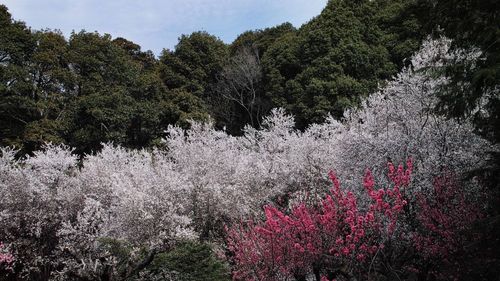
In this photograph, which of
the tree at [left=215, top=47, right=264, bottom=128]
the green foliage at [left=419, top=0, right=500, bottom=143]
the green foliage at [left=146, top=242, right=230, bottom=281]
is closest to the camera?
the green foliage at [left=419, top=0, right=500, bottom=143]

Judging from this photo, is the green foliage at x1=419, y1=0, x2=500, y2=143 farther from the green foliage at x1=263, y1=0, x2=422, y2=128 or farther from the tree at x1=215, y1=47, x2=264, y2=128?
the tree at x1=215, y1=47, x2=264, y2=128

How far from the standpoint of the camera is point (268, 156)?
15.5 meters

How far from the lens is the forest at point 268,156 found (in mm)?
6316

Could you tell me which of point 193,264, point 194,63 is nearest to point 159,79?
point 194,63

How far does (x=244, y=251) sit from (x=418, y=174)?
13.9 ft

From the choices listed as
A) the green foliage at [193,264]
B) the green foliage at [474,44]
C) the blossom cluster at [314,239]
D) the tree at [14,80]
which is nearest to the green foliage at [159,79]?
the tree at [14,80]

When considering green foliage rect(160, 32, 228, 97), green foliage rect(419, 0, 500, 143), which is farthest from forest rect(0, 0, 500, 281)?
green foliage rect(160, 32, 228, 97)

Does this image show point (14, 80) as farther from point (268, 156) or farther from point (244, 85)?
point (268, 156)

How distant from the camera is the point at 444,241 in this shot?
680cm

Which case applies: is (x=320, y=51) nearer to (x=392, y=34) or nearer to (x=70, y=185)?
(x=392, y=34)

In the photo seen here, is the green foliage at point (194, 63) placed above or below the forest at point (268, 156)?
above

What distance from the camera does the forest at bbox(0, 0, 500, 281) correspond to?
632 centimetres

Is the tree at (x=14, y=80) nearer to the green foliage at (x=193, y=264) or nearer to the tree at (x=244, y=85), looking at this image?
the tree at (x=244, y=85)

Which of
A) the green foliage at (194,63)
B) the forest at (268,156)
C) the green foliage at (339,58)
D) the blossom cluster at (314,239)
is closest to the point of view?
the blossom cluster at (314,239)
